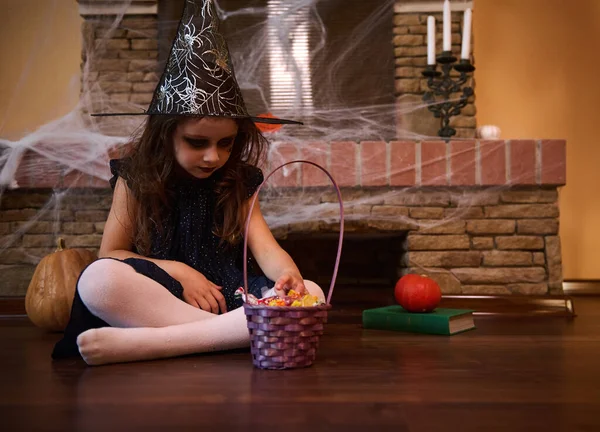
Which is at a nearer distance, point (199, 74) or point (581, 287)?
point (199, 74)

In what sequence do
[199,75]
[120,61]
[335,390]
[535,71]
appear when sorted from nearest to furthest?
[335,390]
[199,75]
[120,61]
[535,71]

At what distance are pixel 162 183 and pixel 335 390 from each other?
72cm

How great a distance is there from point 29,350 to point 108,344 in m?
0.38

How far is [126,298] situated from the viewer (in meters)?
1.42

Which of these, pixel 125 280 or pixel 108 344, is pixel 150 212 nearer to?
pixel 125 280

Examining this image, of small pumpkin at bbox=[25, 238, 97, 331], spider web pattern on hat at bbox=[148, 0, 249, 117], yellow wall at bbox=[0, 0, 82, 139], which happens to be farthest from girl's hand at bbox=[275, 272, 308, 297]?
yellow wall at bbox=[0, 0, 82, 139]

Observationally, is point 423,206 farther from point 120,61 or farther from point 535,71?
point 120,61

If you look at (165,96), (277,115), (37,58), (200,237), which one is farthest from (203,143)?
(37,58)

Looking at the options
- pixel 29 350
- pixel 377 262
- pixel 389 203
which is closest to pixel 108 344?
pixel 29 350

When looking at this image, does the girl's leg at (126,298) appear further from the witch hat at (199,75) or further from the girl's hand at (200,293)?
the witch hat at (199,75)

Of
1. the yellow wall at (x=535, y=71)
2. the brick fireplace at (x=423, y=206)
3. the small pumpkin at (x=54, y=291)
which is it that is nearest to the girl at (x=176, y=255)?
the small pumpkin at (x=54, y=291)

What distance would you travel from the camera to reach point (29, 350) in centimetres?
160

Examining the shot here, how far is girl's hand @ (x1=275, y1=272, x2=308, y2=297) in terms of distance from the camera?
1.34 meters

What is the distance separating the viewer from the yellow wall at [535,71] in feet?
9.80
